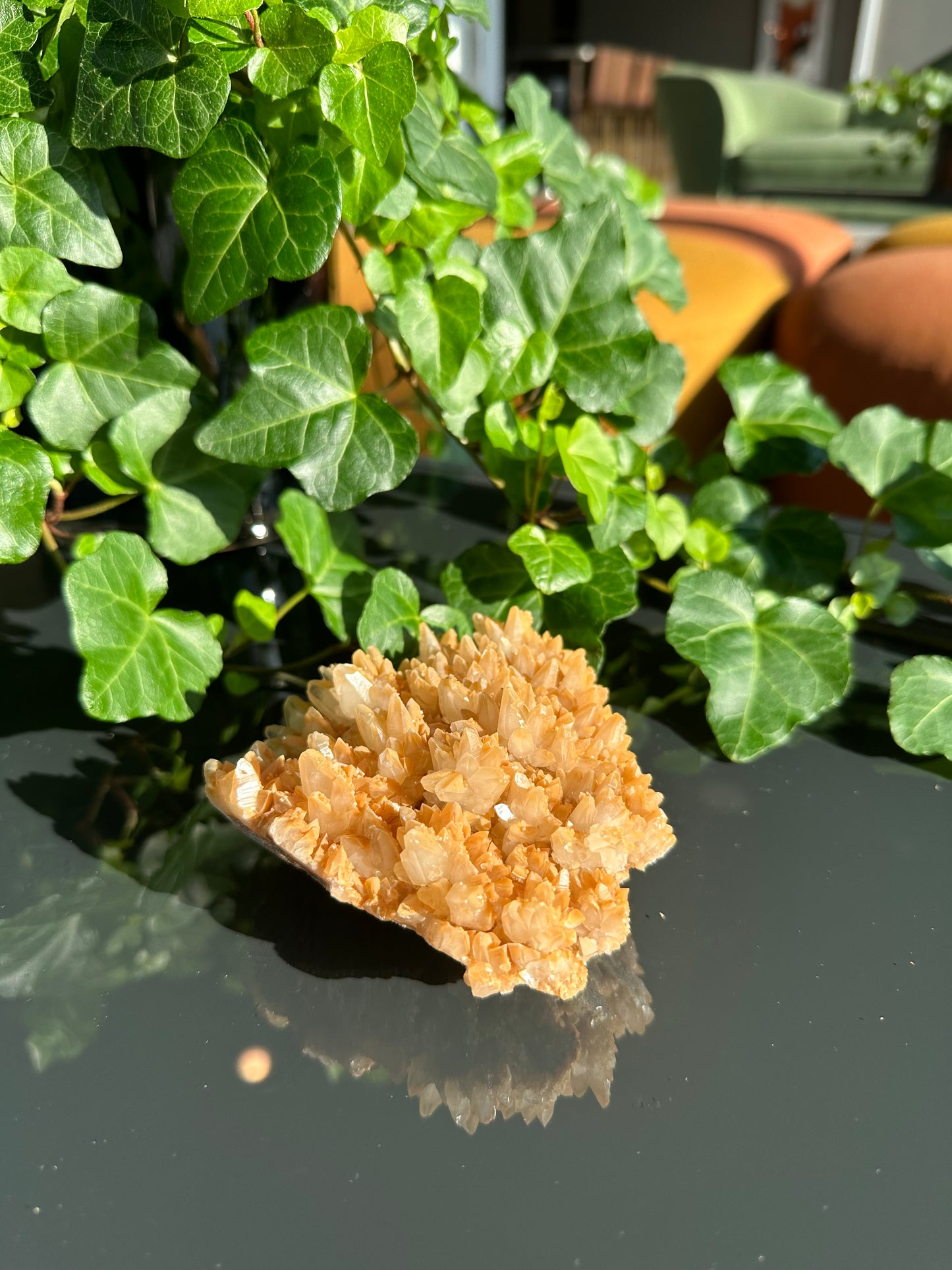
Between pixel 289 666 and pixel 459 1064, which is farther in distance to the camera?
pixel 289 666

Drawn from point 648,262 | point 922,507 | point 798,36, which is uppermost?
point 798,36

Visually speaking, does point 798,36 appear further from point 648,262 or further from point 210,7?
point 210,7

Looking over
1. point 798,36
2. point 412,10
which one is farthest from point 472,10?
point 798,36

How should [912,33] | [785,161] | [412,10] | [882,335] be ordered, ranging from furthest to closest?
[912,33], [785,161], [882,335], [412,10]

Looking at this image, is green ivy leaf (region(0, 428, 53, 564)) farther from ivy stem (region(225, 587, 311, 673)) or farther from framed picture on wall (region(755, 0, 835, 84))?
framed picture on wall (region(755, 0, 835, 84))

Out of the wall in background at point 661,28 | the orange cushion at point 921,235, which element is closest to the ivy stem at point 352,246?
the orange cushion at point 921,235

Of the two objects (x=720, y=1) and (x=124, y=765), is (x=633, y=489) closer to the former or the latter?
(x=124, y=765)

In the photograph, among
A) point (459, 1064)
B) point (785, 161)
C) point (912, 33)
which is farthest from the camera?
point (912, 33)
